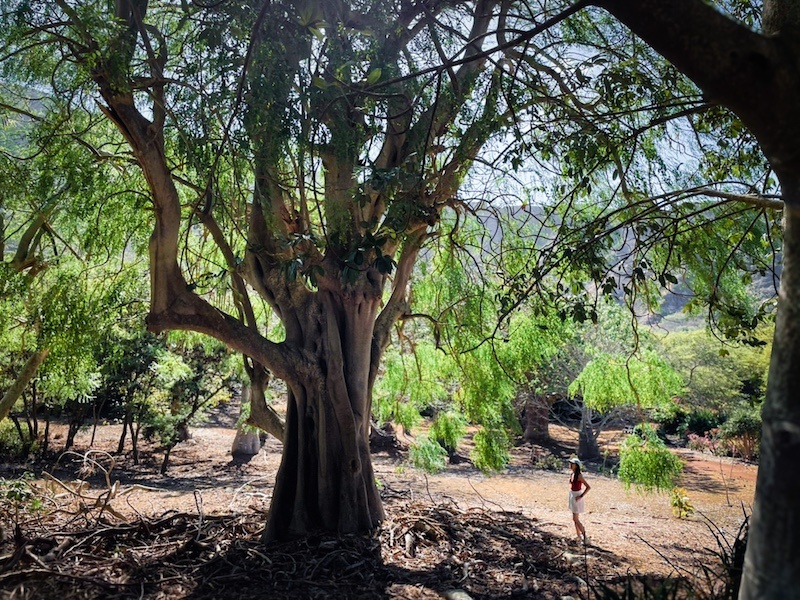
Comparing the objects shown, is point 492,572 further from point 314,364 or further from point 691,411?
point 691,411

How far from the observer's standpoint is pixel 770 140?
2.29m

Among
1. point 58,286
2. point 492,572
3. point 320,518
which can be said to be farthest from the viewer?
point 58,286

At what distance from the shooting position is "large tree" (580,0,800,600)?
7.20 ft

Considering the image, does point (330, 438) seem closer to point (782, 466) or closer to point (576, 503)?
point (576, 503)

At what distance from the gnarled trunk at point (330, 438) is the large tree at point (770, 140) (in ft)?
14.5

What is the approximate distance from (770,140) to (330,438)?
498 cm

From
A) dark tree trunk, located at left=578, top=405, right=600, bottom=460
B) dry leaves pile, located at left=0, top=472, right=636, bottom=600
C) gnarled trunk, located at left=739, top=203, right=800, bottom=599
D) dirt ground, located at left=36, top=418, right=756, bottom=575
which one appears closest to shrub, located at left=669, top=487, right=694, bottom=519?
dirt ground, located at left=36, top=418, right=756, bottom=575

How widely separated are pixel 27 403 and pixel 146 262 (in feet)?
26.9

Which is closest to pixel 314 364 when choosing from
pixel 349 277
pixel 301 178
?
pixel 301 178

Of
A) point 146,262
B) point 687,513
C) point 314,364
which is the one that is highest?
point 146,262

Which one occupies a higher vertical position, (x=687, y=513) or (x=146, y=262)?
(x=146, y=262)

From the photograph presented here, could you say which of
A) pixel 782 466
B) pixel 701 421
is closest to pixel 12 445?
pixel 782 466

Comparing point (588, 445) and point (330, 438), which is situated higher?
point (330, 438)

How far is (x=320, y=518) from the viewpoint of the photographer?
636 centimetres
